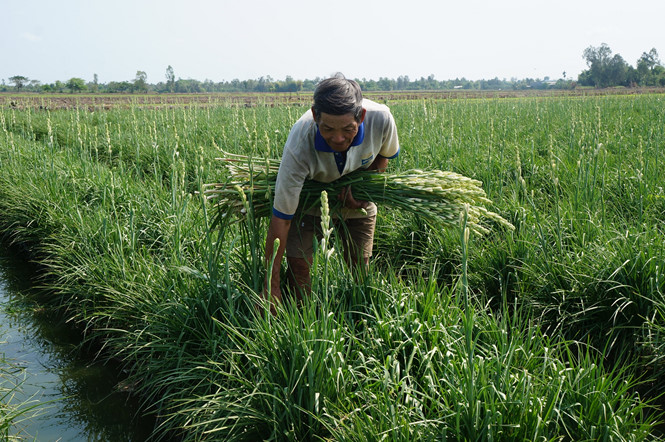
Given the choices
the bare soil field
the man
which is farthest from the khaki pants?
the bare soil field

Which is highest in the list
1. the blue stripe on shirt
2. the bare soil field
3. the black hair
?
the bare soil field

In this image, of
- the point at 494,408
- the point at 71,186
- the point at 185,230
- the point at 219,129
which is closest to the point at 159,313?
the point at 185,230

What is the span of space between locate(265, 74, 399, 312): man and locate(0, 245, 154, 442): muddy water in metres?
1.06

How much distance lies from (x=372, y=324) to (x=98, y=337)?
6.81 ft

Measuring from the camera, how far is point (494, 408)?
1.71 metres

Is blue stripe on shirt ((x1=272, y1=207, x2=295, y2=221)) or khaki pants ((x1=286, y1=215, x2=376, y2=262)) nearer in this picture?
blue stripe on shirt ((x1=272, y1=207, x2=295, y2=221))

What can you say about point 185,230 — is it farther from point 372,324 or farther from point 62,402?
point 372,324

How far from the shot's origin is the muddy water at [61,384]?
265 centimetres

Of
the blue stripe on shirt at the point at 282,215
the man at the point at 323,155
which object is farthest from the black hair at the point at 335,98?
the blue stripe on shirt at the point at 282,215

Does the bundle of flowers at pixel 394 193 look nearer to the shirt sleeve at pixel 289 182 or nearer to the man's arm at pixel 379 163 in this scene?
the man's arm at pixel 379 163

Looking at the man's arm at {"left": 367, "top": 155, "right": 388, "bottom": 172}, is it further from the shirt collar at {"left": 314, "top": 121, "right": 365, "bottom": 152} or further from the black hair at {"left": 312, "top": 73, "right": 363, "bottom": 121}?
the black hair at {"left": 312, "top": 73, "right": 363, "bottom": 121}

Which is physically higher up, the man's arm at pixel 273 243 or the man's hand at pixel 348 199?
the man's hand at pixel 348 199

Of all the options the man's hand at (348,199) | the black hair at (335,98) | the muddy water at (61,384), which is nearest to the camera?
the black hair at (335,98)

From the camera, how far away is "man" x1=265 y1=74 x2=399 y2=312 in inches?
93.0
